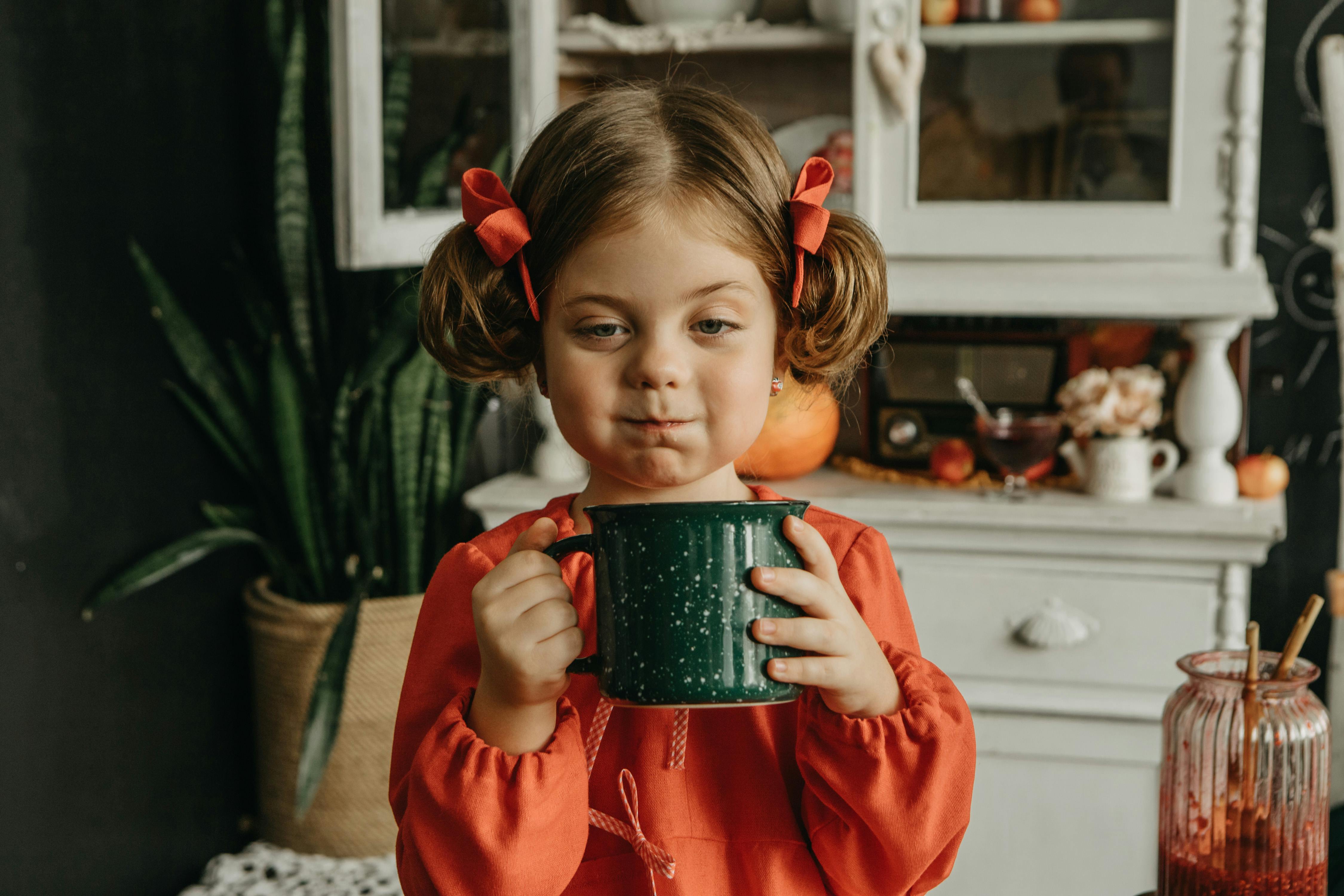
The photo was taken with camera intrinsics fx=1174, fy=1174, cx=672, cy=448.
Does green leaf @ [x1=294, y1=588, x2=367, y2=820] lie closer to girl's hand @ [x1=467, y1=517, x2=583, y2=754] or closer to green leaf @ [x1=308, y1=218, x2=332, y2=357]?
green leaf @ [x1=308, y1=218, x2=332, y2=357]

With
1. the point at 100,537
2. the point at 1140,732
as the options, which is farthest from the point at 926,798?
the point at 100,537

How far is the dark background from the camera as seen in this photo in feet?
4.94

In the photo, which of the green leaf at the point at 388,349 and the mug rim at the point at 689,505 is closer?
the mug rim at the point at 689,505

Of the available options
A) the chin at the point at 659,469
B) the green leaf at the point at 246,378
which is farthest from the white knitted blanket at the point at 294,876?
the chin at the point at 659,469

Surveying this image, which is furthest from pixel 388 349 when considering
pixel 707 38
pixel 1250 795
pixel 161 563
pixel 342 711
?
pixel 1250 795

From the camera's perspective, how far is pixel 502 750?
2.17 ft

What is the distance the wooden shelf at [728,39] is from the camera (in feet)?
6.03

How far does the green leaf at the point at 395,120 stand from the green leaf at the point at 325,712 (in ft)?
2.04

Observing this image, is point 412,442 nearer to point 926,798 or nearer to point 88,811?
point 88,811

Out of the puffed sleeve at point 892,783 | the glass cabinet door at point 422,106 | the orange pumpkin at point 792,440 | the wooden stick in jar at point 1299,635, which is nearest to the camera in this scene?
the puffed sleeve at point 892,783

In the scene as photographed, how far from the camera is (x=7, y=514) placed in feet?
4.86

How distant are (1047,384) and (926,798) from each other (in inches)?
54.3

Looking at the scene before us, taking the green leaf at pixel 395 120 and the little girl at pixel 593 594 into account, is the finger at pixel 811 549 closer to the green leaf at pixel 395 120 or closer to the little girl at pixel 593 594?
the little girl at pixel 593 594

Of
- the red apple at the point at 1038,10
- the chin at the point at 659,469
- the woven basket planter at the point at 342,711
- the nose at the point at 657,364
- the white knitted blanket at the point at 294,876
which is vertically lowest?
the white knitted blanket at the point at 294,876
